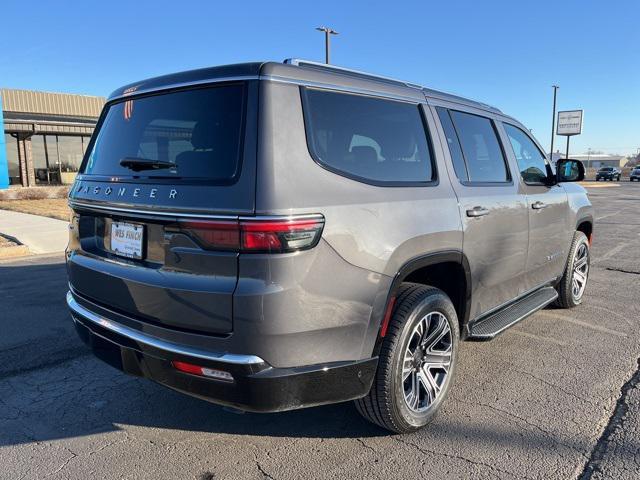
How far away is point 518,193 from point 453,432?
2.01 m

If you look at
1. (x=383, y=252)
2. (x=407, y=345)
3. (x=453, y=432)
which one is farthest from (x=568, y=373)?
(x=383, y=252)

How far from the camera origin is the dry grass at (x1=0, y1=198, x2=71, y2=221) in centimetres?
1484

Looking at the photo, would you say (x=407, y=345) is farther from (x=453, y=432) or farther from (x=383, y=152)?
(x=383, y=152)

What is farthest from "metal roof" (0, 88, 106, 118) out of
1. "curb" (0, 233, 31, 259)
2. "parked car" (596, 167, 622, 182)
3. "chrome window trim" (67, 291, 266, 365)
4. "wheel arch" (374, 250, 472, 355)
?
"parked car" (596, 167, 622, 182)

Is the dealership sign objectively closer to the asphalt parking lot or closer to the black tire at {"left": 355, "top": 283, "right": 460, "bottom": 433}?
the asphalt parking lot

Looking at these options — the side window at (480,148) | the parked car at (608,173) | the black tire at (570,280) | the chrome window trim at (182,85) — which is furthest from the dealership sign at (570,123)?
the chrome window trim at (182,85)

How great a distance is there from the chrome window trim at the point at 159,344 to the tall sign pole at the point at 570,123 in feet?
208

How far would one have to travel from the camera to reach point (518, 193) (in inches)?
161

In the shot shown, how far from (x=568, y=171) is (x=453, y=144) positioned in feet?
6.64

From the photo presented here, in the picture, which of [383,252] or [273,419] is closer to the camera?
[383,252]

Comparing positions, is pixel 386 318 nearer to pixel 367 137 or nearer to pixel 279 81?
pixel 367 137

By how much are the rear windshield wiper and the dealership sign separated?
64195 millimetres

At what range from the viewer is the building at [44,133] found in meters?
24.2

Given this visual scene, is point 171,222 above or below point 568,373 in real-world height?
above
